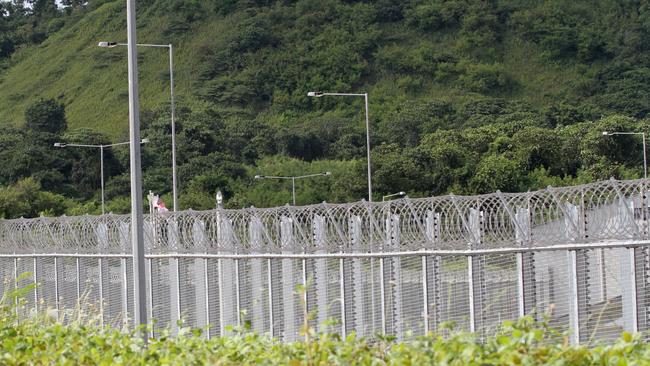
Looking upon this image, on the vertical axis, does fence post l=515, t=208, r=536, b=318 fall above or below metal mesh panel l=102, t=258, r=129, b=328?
above

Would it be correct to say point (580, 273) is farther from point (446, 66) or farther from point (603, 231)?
point (446, 66)

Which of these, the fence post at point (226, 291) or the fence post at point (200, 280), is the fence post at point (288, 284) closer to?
the fence post at point (226, 291)

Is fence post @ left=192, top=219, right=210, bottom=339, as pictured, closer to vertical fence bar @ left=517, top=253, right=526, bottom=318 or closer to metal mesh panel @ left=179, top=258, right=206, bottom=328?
metal mesh panel @ left=179, top=258, right=206, bottom=328

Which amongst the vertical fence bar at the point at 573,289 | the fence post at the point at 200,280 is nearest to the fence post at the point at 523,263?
the vertical fence bar at the point at 573,289

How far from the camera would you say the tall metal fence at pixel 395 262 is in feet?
52.3

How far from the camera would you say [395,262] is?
19188 millimetres

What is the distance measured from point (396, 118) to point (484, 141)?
90.4ft

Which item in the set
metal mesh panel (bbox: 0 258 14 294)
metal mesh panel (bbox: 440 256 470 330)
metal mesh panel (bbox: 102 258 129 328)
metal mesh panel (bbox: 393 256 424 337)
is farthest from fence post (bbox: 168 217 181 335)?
metal mesh panel (bbox: 0 258 14 294)

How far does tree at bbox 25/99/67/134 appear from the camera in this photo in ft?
366

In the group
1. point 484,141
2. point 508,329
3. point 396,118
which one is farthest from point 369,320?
point 396,118

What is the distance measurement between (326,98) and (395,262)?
10288cm

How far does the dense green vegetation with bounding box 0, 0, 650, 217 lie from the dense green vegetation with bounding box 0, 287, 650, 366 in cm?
5369

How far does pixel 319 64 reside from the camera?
135 m

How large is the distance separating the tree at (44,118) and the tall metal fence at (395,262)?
282 ft
